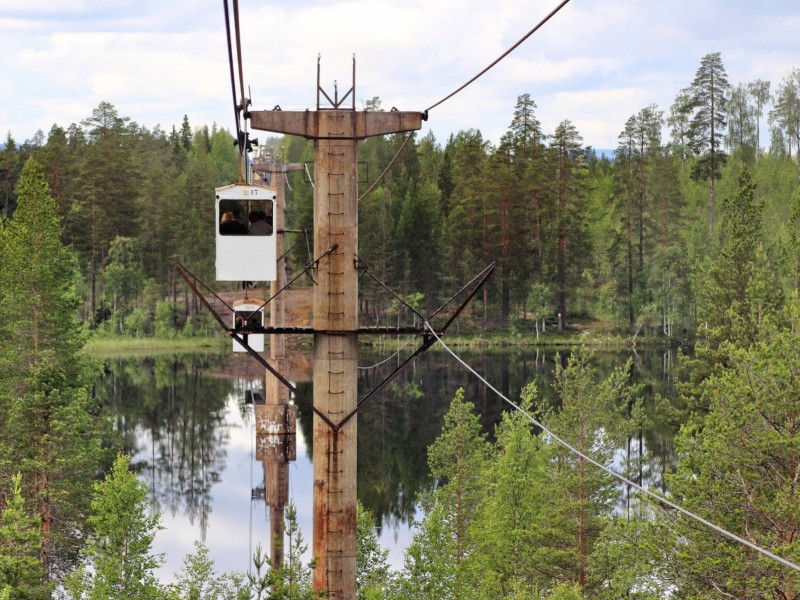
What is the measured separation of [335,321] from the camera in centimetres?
958

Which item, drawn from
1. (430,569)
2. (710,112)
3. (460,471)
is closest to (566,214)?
(710,112)

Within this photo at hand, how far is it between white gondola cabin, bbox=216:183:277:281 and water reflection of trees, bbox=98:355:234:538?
2917 centimetres

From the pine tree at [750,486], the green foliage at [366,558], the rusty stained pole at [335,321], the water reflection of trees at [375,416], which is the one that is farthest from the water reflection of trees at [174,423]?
the rusty stained pole at [335,321]

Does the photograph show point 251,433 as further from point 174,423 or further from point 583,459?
point 583,459

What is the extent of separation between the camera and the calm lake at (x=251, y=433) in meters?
38.5

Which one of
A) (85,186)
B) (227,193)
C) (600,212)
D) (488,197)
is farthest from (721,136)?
(227,193)

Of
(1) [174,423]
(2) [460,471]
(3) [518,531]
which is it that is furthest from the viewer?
(1) [174,423]

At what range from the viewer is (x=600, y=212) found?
370ft

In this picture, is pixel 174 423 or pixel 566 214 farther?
pixel 566 214

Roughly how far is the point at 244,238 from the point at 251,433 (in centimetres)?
4416

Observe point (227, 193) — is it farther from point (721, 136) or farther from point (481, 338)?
point (721, 136)

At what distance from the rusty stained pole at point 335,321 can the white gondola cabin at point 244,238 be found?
4.40ft

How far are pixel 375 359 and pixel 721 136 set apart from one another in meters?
32.2

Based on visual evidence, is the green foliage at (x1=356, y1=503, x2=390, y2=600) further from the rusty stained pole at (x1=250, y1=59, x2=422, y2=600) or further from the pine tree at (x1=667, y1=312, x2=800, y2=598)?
the rusty stained pole at (x1=250, y1=59, x2=422, y2=600)
